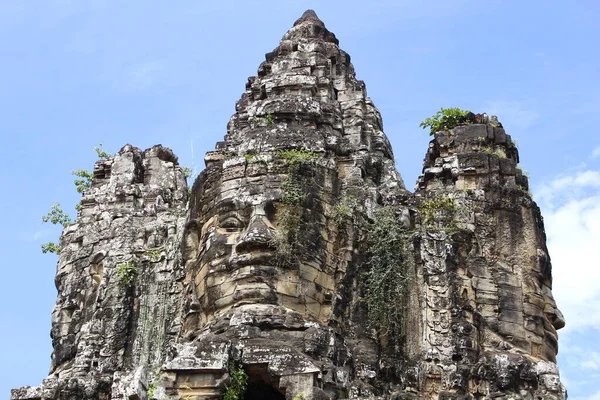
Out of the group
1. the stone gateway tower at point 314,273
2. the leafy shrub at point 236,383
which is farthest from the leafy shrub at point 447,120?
the leafy shrub at point 236,383

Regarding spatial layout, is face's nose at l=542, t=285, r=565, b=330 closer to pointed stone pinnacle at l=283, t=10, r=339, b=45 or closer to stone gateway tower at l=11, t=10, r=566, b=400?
stone gateway tower at l=11, t=10, r=566, b=400

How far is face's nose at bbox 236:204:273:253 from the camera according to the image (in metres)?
24.8

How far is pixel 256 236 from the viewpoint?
24.8 m

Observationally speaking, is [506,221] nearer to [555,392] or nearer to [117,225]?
[555,392]

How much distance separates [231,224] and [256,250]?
2.95 feet

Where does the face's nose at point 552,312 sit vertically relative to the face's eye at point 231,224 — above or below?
below

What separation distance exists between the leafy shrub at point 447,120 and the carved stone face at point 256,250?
3.54 meters

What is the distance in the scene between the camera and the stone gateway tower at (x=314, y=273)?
24.0 m

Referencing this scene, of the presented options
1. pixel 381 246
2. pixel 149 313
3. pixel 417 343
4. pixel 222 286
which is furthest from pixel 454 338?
pixel 149 313

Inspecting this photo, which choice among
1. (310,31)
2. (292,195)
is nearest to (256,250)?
(292,195)

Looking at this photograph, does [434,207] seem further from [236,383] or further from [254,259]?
[236,383]

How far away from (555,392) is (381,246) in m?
4.26

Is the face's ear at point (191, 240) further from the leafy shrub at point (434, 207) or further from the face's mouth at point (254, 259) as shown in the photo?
the leafy shrub at point (434, 207)

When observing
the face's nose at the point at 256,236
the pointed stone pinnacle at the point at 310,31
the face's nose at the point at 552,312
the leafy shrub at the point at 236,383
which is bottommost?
the leafy shrub at the point at 236,383
